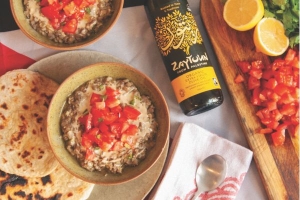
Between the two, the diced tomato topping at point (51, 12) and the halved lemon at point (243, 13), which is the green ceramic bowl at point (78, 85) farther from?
the halved lemon at point (243, 13)

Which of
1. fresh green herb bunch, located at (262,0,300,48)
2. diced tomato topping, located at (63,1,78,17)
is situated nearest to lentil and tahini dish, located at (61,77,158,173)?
diced tomato topping, located at (63,1,78,17)

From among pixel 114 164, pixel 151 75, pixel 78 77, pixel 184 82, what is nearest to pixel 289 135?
pixel 184 82

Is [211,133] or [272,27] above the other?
[272,27]

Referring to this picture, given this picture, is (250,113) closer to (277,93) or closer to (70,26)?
(277,93)

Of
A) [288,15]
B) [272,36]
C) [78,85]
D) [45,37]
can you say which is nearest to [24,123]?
[78,85]

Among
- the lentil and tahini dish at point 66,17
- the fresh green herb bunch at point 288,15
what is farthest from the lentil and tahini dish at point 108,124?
the fresh green herb bunch at point 288,15

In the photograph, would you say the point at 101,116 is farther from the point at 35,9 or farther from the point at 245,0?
the point at 245,0
